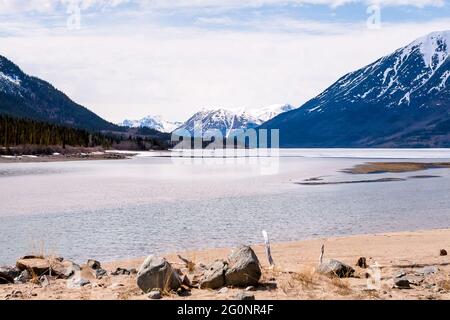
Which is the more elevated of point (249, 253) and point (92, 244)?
point (249, 253)

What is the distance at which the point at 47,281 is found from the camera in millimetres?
19156

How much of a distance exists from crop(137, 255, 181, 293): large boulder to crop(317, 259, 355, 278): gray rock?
485cm

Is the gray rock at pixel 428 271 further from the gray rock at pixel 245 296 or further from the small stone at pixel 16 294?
the small stone at pixel 16 294

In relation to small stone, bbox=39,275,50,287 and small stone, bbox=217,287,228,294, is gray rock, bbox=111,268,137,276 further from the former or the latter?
small stone, bbox=217,287,228,294

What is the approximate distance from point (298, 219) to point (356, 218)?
4.40 metres

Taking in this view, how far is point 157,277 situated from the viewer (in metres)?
17.2

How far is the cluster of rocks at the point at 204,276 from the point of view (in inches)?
676

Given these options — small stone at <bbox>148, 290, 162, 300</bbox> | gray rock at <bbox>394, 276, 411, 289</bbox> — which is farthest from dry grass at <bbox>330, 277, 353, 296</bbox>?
small stone at <bbox>148, 290, 162, 300</bbox>

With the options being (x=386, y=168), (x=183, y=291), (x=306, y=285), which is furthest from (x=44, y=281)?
(x=386, y=168)

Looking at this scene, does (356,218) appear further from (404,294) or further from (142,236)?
(404,294)

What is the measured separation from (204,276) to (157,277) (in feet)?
5.33

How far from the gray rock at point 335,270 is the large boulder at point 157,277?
4.85 meters
